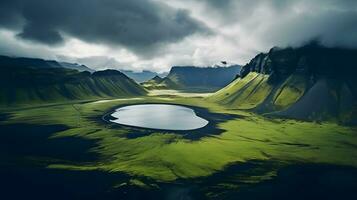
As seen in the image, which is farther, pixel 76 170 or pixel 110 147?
Answer: pixel 110 147

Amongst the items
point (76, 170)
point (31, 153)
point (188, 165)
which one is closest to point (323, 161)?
point (188, 165)

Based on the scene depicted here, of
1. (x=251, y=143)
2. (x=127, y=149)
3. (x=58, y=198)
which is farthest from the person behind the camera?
(x=251, y=143)

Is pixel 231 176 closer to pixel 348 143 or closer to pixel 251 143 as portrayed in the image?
pixel 251 143

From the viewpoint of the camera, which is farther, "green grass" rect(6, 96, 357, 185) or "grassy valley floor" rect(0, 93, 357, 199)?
"green grass" rect(6, 96, 357, 185)

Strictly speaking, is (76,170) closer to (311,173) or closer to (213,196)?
(213,196)

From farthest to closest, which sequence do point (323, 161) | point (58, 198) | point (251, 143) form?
point (251, 143) < point (323, 161) < point (58, 198)

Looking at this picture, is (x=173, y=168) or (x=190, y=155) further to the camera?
(x=190, y=155)

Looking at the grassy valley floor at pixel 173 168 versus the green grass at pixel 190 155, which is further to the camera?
the green grass at pixel 190 155

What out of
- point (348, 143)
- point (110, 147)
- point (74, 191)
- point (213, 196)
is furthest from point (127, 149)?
point (348, 143)

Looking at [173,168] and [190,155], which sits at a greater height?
[190,155]
